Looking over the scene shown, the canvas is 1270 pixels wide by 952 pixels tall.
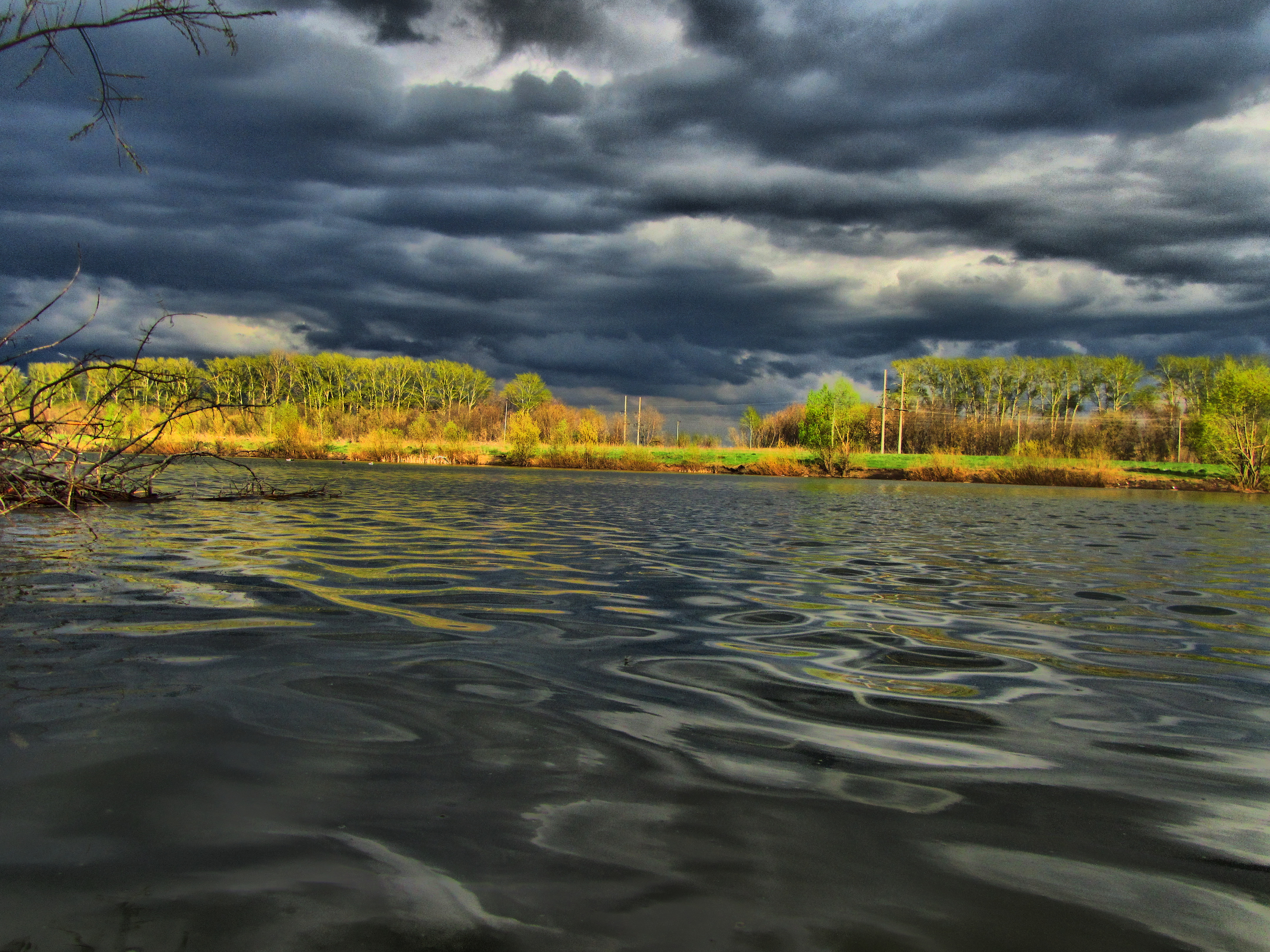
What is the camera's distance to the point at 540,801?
6.19 ft

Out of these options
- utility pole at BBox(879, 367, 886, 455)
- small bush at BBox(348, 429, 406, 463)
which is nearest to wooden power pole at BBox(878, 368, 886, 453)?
utility pole at BBox(879, 367, 886, 455)

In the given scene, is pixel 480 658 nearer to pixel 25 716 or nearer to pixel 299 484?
pixel 25 716

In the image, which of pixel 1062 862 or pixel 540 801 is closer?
pixel 1062 862

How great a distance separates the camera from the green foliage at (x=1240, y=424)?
36.5 metres

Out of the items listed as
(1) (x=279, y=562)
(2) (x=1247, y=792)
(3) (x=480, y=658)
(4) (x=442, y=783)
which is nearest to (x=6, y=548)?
(1) (x=279, y=562)

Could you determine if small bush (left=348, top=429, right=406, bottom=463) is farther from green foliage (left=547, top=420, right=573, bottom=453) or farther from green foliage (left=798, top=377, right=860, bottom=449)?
green foliage (left=798, top=377, right=860, bottom=449)

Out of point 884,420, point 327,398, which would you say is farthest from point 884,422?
point 327,398

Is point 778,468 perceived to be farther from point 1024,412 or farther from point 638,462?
point 1024,412

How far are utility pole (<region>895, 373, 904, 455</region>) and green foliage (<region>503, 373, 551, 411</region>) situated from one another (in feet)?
179

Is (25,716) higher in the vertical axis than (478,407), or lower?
lower

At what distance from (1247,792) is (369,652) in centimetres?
325

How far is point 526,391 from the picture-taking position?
357 ft

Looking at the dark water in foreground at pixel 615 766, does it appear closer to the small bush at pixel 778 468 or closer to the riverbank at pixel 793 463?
the riverbank at pixel 793 463

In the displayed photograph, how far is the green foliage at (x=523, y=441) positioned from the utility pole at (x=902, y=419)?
1303 inches
